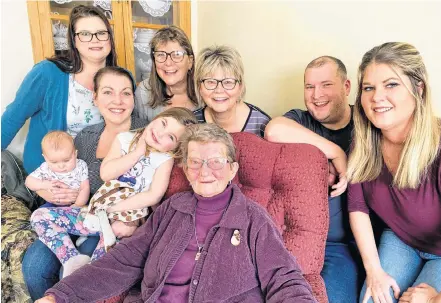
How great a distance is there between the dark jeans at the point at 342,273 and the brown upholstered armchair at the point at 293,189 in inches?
4.1

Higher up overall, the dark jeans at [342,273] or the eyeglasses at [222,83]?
the eyeglasses at [222,83]

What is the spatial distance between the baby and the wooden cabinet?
1079mm

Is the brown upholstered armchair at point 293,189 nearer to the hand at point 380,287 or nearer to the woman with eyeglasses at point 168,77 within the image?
the hand at point 380,287

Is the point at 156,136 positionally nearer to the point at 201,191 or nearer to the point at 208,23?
the point at 201,191

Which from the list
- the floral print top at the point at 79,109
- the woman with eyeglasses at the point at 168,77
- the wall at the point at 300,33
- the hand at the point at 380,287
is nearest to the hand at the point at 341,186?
the hand at the point at 380,287

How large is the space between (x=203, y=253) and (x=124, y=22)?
2290mm

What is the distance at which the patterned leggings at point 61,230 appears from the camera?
1734 mm

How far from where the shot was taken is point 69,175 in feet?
6.47

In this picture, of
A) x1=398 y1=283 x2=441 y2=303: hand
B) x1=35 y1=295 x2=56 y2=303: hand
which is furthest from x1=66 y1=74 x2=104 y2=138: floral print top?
x1=398 y1=283 x2=441 y2=303: hand

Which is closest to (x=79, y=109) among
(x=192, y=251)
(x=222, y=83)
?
(x=222, y=83)

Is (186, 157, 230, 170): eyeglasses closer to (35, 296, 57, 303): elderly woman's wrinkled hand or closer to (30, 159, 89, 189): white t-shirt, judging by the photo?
(35, 296, 57, 303): elderly woman's wrinkled hand

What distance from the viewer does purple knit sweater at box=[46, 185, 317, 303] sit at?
135cm

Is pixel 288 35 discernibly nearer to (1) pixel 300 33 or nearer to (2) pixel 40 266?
(1) pixel 300 33

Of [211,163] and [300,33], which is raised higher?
[300,33]
